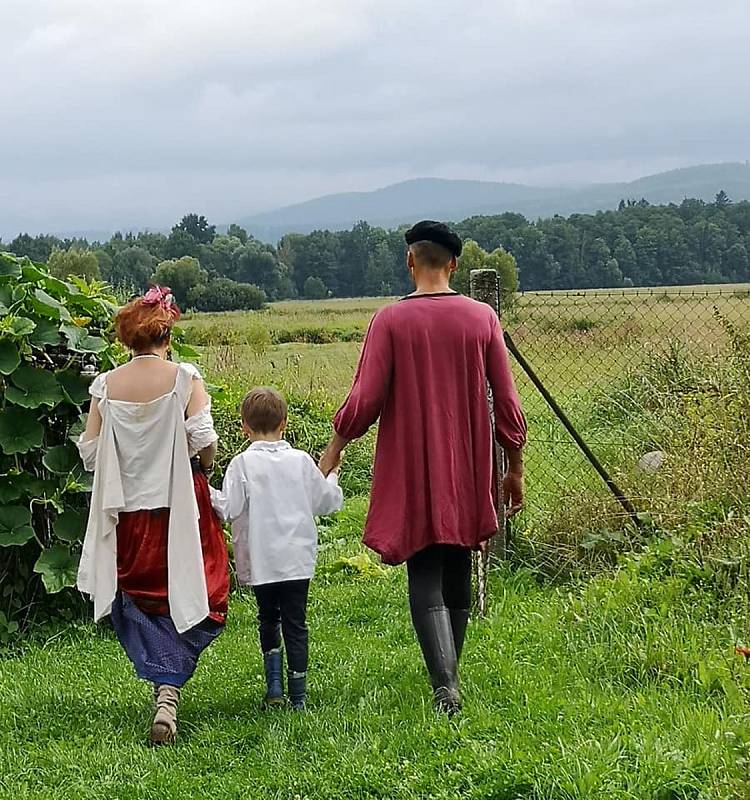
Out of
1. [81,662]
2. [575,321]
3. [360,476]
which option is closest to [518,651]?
[81,662]

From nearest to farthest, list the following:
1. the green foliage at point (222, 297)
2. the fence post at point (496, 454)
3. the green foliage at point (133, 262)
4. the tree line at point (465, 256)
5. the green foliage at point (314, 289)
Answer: the fence post at point (496, 454) → the tree line at point (465, 256) → the green foliage at point (133, 262) → the green foliage at point (222, 297) → the green foliage at point (314, 289)

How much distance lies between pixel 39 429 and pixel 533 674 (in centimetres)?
310

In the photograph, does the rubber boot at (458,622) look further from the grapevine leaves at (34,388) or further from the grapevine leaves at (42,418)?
the grapevine leaves at (34,388)

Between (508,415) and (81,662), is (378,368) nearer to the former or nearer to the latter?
(508,415)

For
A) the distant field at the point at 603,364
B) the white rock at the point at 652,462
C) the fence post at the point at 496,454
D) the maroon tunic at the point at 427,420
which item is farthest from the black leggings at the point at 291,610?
the white rock at the point at 652,462

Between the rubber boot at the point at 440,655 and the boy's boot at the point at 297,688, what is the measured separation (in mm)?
605

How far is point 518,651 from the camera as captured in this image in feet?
17.2

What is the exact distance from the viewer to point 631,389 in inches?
378

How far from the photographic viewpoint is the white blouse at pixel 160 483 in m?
4.57

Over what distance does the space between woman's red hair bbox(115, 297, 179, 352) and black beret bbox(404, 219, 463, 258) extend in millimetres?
1116

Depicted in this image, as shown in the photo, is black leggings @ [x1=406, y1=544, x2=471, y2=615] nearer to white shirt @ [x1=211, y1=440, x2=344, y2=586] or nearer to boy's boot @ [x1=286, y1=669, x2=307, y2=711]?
white shirt @ [x1=211, y1=440, x2=344, y2=586]

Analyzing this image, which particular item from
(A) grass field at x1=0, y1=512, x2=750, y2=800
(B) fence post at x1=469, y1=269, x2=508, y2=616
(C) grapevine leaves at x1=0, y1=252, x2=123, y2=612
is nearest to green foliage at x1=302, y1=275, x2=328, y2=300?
(C) grapevine leaves at x1=0, y1=252, x2=123, y2=612

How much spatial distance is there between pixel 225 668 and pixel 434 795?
2048 millimetres

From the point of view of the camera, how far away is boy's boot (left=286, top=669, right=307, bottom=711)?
4695 millimetres
